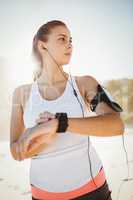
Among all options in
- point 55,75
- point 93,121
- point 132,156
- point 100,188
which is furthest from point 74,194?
point 132,156

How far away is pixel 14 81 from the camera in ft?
4.43

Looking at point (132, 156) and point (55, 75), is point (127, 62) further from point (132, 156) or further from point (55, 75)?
point (55, 75)

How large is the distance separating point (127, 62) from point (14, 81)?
648 millimetres

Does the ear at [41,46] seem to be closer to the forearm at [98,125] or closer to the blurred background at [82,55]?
the forearm at [98,125]

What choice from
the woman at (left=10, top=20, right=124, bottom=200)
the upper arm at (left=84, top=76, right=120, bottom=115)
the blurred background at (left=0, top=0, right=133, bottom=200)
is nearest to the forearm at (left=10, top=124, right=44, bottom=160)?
the woman at (left=10, top=20, right=124, bottom=200)

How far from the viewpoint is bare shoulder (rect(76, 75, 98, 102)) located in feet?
2.41

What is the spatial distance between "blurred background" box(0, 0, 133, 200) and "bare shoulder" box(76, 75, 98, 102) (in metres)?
0.48

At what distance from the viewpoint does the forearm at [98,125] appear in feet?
2.17

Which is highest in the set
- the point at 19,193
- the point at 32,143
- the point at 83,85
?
the point at 83,85

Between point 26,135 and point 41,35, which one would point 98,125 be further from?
point 41,35

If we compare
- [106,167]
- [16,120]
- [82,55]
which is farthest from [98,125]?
[106,167]

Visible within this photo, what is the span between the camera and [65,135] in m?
0.70

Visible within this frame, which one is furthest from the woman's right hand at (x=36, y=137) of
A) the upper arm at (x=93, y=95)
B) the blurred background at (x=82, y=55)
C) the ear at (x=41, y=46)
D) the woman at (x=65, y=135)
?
the blurred background at (x=82, y=55)

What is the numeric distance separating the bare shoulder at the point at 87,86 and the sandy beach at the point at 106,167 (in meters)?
0.57
